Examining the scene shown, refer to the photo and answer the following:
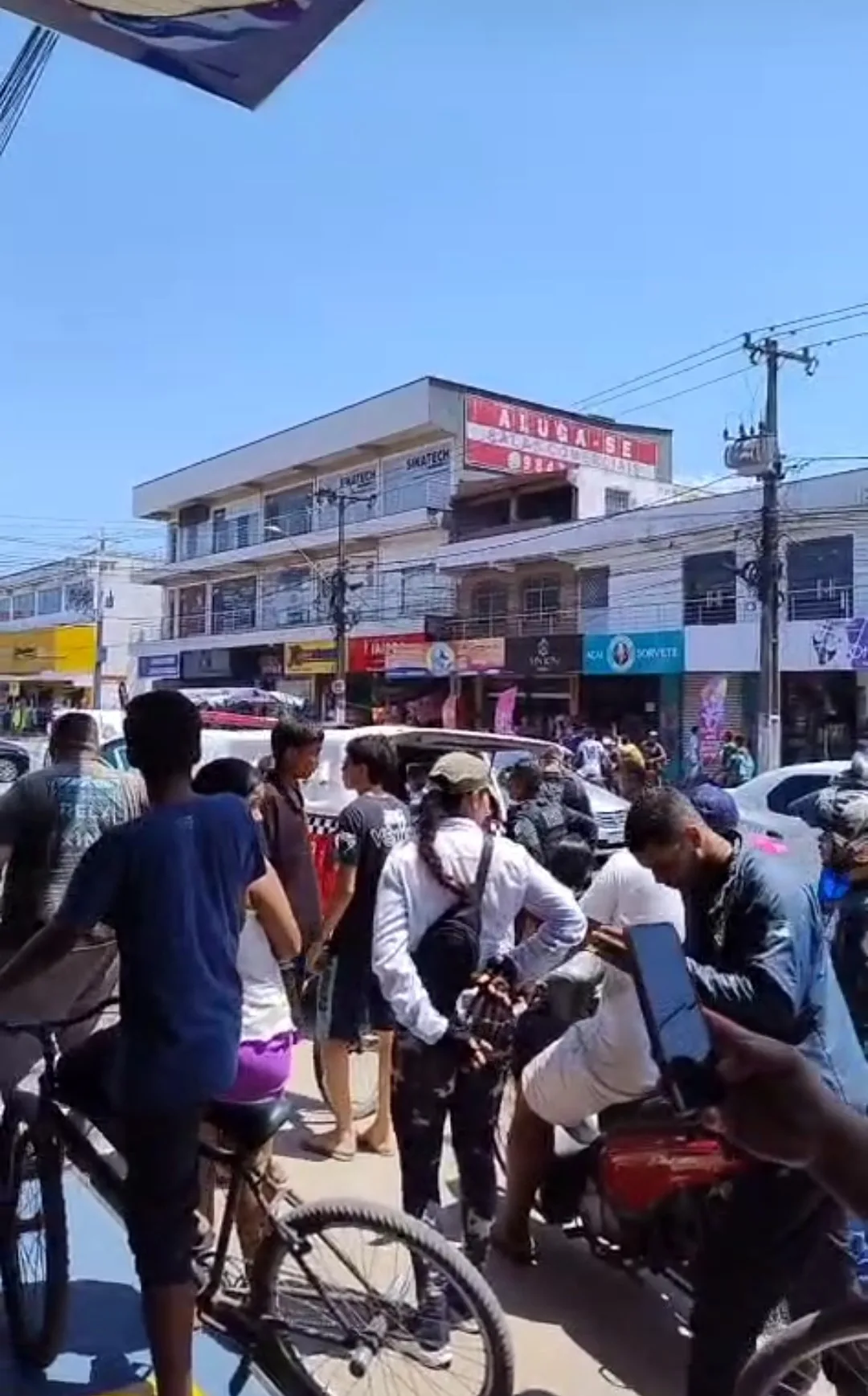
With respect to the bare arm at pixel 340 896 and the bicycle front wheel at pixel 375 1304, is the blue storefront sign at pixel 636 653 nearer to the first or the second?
the bare arm at pixel 340 896

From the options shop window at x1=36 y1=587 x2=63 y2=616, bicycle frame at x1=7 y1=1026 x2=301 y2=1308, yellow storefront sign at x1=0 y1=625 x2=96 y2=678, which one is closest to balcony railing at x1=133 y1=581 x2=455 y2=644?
yellow storefront sign at x1=0 y1=625 x2=96 y2=678

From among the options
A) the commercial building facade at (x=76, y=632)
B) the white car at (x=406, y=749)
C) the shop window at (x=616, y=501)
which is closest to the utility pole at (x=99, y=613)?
the commercial building facade at (x=76, y=632)

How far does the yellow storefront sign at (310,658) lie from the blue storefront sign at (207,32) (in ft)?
112

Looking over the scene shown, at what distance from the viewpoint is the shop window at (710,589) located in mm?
27484

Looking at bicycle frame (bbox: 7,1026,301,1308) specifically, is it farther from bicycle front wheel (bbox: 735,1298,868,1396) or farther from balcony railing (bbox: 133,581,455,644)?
balcony railing (bbox: 133,581,455,644)

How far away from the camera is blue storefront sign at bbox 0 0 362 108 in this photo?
3.71 m

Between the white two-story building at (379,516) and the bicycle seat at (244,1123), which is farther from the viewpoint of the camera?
the white two-story building at (379,516)

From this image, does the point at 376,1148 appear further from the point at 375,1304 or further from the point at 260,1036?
the point at 375,1304

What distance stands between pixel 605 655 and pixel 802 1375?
88.2 feet

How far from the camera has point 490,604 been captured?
115 ft

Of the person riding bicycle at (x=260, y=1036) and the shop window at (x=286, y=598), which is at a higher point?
the shop window at (x=286, y=598)

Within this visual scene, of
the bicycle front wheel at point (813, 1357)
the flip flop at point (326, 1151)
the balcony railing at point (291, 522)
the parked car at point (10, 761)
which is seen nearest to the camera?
the bicycle front wheel at point (813, 1357)

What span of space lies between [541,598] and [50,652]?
3136cm

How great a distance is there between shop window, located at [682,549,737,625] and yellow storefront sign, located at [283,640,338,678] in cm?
1333
